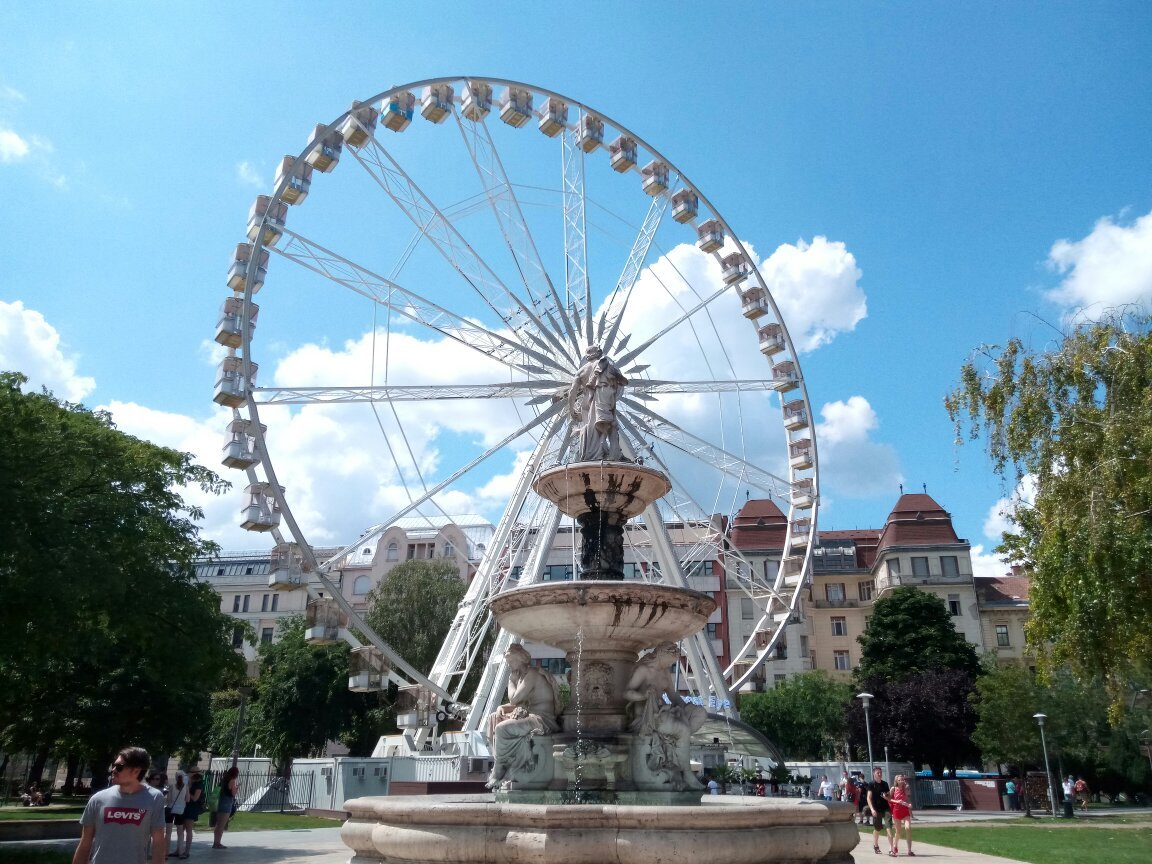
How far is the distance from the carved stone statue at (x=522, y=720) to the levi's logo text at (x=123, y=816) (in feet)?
16.0

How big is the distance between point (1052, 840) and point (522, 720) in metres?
14.6

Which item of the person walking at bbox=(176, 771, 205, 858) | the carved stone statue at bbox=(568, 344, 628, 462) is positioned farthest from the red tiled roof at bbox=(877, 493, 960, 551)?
the person walking at bbox=(176, 771, 205, 858)

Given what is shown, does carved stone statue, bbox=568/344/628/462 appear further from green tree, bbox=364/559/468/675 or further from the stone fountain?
green tree, bbox=364/559/468/675

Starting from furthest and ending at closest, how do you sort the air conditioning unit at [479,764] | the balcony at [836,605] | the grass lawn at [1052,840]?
the balcony at [836,605], the air conditioning unit at [479,764], the grass lawn at [1052,840]

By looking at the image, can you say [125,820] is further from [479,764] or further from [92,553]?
[479,764]

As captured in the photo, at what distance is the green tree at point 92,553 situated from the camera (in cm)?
1326

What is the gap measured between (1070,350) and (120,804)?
14096 mm

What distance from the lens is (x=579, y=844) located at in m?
6.55

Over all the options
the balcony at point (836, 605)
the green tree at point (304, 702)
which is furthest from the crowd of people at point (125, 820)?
the balcony at point (836, 605)

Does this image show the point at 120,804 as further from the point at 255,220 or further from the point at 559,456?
the point at 255,220

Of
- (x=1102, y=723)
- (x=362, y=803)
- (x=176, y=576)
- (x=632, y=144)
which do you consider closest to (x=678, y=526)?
(x=1102, y=723)

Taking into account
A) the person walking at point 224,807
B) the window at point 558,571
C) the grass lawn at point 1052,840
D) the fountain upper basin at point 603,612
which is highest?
the window at point 558,571

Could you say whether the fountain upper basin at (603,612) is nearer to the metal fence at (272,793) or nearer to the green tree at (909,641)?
the metal fence at (272,793)

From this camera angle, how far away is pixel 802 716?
163 feet
